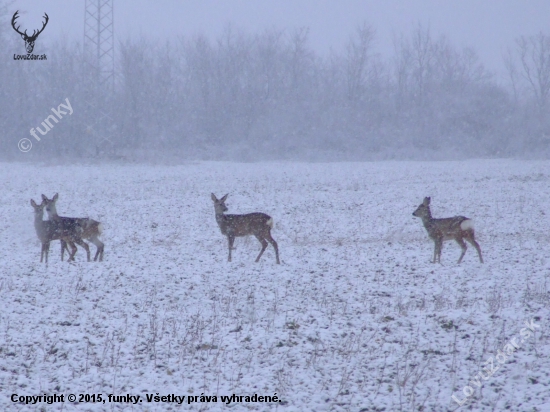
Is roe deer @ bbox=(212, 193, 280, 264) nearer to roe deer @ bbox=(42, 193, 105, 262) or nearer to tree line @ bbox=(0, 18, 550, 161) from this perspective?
roe deer @ bbox=(42, 193, 105, 262)

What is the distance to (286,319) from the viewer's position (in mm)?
7539

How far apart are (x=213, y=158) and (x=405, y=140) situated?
66.0 ft

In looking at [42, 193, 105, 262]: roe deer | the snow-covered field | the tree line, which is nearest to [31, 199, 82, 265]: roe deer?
[42, 193, 105, 262]: roe deer

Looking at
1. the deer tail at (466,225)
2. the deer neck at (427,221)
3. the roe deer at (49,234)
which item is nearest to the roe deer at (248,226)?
the roe deer at (49,234)

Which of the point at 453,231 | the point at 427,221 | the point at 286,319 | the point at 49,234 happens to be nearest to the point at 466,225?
the point at 453,231

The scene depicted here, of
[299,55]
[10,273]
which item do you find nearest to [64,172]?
[10,273]

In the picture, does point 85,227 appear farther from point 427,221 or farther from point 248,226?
point 427,221

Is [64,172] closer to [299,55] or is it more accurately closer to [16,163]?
[16,163]

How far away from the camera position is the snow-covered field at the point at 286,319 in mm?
5715

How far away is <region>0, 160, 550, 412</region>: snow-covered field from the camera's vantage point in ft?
18.7

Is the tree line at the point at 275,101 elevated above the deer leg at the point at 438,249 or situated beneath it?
elevated above

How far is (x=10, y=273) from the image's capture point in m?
9.52

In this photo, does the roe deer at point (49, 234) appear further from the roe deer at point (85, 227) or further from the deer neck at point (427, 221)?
the deer neck at point (427, 221)

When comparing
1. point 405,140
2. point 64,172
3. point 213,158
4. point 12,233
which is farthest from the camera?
point 405,140
